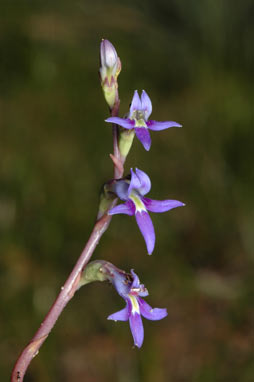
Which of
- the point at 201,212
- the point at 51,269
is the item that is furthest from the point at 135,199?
the point at 201,212

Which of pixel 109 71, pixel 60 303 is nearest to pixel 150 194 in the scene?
pixel 109 71

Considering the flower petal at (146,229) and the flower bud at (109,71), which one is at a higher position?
the flower bud at (109,71)

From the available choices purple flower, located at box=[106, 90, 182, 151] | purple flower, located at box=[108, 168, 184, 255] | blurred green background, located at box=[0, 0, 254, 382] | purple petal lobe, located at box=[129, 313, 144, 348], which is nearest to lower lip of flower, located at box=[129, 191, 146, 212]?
purple flower, located at box=[108, 168, 184, 255]

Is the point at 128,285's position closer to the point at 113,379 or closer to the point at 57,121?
the point at 113,379

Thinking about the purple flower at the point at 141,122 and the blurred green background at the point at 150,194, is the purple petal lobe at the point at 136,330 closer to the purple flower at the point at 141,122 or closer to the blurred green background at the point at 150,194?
the purple flower at the point at 141,122

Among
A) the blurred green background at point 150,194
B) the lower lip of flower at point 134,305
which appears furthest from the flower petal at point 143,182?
the blurred green background at point 150,194

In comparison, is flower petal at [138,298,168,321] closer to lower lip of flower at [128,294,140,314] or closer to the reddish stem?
lower lip of flower at [128,294,140,314]
